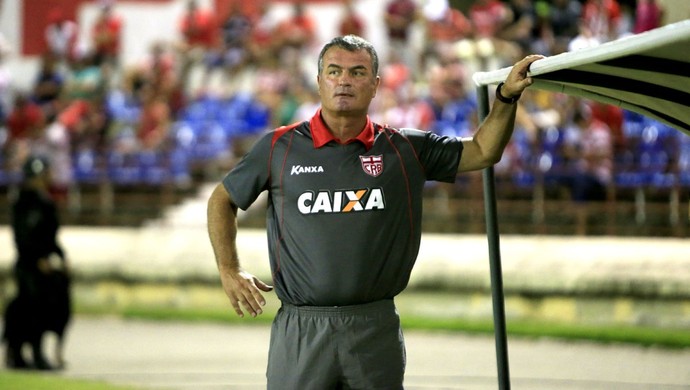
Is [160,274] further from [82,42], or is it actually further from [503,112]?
[503,112]

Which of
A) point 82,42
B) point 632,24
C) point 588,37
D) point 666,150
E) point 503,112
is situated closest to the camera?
point 503,112

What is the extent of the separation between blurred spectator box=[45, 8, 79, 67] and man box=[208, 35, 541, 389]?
63.0 feet

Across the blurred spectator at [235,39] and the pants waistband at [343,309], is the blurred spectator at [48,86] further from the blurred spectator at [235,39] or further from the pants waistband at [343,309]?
the pants waistband at [343,309]

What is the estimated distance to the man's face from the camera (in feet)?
17.3

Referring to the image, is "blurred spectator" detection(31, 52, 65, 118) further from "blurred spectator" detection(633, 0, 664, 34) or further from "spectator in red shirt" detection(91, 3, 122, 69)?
"blurred spectator" detection(633, 0, 664, 34)

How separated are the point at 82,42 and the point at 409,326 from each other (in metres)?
11.8

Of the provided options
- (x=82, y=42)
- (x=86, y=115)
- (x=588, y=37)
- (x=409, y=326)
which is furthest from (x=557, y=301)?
(x=82, y=42)

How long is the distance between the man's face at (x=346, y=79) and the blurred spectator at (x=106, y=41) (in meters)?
A: 18.7

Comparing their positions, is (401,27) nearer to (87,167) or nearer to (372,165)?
(87,167)

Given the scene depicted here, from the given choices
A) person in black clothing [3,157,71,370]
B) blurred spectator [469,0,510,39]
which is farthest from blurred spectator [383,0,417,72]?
person in black clothing [3,157,71,370]

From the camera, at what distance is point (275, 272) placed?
5.48 metres

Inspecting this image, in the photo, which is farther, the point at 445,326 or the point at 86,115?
the point at 86,115

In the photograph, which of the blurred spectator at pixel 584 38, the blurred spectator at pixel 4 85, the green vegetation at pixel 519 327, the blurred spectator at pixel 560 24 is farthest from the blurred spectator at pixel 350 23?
the blurred spectator at pixel 4 85

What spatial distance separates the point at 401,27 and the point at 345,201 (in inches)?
590
